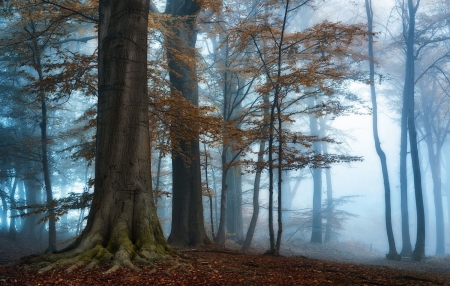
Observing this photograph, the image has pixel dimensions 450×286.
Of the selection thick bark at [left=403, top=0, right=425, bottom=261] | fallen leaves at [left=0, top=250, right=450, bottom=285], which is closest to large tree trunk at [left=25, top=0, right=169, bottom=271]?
fallen leaves at [left=0, top=250, right=450, bottom=285]

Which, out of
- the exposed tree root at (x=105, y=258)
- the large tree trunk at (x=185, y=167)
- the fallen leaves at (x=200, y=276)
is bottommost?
the fallen leaves at (x=200, y=276)

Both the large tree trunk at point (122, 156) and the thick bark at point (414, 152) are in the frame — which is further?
the thick bark at point (414, 152)

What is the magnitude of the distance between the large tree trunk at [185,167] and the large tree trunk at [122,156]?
3.55 meters

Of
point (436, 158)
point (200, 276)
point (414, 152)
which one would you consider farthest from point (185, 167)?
point (436, 158)

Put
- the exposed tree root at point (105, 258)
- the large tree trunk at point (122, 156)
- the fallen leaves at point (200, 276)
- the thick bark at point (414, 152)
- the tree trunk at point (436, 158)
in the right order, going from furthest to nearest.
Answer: the tree trunk at point (436, 158) → the thick bark at point (414, 152) → the large tree trunk at point (122, 156) → the exposed tree root at point (105, 258) → the fallen leaves at point (200, 276)

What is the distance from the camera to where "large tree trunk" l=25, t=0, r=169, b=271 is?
5.86 metres

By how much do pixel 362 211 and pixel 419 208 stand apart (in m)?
59.4

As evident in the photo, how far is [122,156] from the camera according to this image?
6262 mm

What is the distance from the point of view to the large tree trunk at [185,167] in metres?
10.8

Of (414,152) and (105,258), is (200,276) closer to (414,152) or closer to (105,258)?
(105,258)

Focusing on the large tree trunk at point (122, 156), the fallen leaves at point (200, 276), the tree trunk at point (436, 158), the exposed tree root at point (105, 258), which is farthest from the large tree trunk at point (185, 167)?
the tree trunk at point (436, 158)

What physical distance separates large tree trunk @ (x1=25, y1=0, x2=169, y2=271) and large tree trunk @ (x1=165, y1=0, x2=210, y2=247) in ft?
11.6

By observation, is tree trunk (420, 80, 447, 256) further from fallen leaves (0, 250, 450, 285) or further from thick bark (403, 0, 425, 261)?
fallen leaves (0, 250, 450, 285)

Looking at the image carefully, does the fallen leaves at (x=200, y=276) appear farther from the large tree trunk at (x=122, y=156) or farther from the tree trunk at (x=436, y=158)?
the tree trunk at (x=436, y=158)
